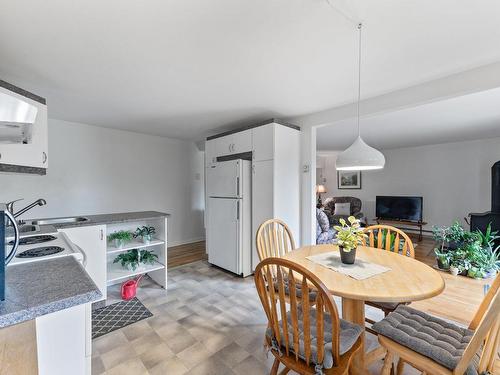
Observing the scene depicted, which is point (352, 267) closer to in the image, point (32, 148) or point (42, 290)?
point (42, 290)

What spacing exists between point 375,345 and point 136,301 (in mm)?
2305

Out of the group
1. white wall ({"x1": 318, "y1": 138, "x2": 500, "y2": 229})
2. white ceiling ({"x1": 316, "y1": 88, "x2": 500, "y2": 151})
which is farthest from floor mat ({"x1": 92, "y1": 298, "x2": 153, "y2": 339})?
white wall ({"x1": 318, "y1": 138, "x2": 500, "y2": 229})

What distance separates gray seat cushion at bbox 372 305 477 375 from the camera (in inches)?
42.2

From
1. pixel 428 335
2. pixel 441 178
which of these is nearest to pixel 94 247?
pixel 428 335

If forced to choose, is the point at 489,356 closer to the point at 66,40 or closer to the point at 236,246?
the point at 236,246

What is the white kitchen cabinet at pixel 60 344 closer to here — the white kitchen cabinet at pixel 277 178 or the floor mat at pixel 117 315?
the floor mat at pixel 117 315

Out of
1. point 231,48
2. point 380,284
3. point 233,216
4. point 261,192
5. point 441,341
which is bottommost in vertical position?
point 441,341

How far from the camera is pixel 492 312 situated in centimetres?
90

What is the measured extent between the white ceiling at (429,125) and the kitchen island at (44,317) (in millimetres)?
3032

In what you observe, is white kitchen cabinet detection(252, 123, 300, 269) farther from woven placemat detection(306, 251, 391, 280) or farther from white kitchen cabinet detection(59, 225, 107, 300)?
white kitchen cabinet detection(59, 225, 107, 300)

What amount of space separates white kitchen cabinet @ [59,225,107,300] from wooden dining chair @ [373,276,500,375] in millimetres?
2393

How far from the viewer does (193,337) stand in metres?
1.98

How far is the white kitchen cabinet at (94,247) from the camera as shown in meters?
2.24

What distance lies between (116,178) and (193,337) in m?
3.12
